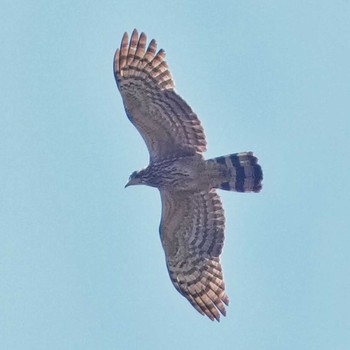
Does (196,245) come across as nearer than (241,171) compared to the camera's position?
No

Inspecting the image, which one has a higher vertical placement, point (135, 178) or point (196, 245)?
point (135, 178)

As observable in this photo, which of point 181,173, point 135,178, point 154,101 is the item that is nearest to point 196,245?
point 181,173

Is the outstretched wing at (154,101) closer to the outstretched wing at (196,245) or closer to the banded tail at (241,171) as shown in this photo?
the banded tail at (241,171)

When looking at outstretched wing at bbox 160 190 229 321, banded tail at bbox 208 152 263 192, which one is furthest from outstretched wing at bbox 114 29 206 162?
outstretched wing at bbox 160 190 229 321

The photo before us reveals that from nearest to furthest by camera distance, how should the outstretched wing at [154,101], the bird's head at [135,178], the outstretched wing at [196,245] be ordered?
the outstretched wing at [154,101]
the bird's head at [135,178]
the outstretched wing at [196,245]

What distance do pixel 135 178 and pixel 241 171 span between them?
1644 mm

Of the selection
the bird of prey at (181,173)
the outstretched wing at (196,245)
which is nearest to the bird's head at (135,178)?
the bird of prey at (181,173)

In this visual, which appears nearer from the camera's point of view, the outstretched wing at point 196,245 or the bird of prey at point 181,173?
the bird of prey at point 181,173

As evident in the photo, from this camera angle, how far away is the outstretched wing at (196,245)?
23531mm

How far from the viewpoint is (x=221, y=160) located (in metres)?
23.0

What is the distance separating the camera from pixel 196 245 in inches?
937

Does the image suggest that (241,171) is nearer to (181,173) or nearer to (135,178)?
(181,173)

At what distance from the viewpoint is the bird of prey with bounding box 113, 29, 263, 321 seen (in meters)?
22.8

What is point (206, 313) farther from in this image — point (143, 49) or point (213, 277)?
point (143, 49)
